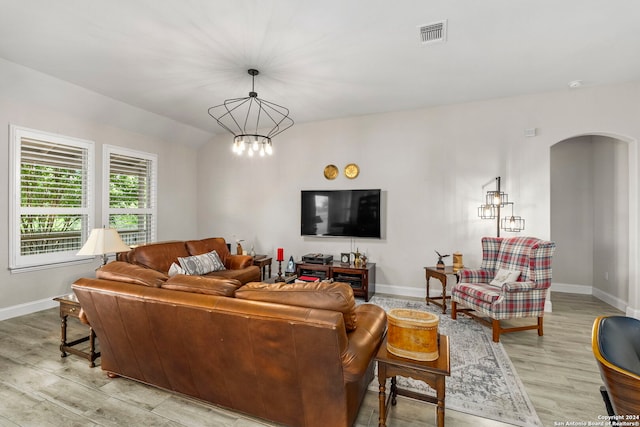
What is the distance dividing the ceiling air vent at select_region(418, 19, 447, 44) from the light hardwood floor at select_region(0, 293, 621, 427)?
3.04 m

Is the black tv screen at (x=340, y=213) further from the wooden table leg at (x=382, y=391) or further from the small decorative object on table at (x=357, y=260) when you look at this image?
the wooden table leg at (x=382, y=391)

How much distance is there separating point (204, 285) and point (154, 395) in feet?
3.38

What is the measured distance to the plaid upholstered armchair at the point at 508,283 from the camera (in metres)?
3.17

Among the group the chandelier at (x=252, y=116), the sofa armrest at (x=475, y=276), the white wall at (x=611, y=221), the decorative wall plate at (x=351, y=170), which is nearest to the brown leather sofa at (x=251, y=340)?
the sofa armrest at (x=475, y=276)

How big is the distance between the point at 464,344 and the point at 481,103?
3390mm

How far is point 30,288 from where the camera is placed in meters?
3.97

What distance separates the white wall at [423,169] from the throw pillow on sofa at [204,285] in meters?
3.47

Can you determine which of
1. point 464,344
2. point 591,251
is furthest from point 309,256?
point 591,251

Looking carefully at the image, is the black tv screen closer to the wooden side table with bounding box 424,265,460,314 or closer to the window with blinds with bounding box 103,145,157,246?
the wooden side table with bounding box 424,265,460,314

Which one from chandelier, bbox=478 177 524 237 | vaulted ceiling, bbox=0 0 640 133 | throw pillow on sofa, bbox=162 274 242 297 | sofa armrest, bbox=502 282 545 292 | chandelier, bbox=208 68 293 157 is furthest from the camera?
chandelier, bbox=208 68 293 157

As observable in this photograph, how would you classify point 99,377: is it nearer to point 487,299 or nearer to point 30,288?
point 30,288

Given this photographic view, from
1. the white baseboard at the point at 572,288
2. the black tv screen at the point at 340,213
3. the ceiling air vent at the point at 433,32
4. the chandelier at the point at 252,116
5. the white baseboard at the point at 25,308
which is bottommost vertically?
the white baseboard at the point at 25,308

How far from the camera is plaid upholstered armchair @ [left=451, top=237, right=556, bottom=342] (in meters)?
3.17

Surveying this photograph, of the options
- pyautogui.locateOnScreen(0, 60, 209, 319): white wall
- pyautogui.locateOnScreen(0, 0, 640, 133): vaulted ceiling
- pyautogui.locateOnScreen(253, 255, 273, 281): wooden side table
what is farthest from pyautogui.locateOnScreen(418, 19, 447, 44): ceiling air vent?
pyautogui.locateOnScreen(0, 60, 209, 319): white wall
